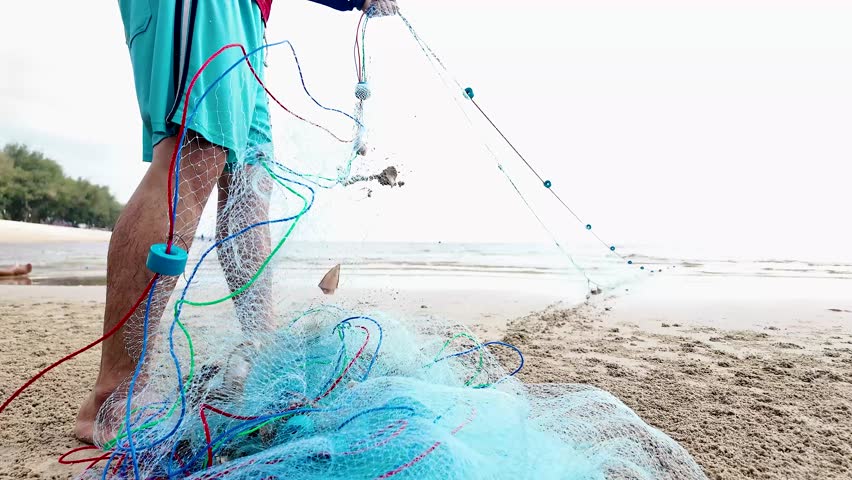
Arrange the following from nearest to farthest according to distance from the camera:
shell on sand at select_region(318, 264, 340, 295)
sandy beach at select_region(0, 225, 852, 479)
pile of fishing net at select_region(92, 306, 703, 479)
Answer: pile of fishing net at select_region(92, 306, 703, 479) < sandy beach at select_region(0, 225, 852, 479) < shell on sand at select_region(318, 264, 340, 295)

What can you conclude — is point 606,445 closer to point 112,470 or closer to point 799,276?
point 112,470

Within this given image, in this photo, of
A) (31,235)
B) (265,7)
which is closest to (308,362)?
(265,7)

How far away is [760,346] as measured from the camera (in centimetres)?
282

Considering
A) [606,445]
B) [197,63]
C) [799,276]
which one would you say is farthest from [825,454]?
[799,276]

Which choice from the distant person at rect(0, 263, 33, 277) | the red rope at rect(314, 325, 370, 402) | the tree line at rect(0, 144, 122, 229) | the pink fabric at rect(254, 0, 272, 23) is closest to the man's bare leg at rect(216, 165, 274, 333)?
the red rope at rect(314, 325, 370, 402)

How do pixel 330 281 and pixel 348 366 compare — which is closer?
pixel 348 366

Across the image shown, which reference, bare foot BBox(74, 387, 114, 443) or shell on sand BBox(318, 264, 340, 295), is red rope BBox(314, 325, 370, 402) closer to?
shell on sand BBox(318, 264, 340, 295)

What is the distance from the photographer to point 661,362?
7.96 feet

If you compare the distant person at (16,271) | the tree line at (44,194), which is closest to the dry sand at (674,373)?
the distant person at (16,271)

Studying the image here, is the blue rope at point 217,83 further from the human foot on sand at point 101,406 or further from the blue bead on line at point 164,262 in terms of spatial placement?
the human foot on sand at point 101,406

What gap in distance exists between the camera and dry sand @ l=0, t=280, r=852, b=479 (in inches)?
57.0

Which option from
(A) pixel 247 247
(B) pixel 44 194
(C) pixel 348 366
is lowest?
(C) pixel 348 366

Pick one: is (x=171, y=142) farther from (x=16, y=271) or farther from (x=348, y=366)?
(x=16, y=271)

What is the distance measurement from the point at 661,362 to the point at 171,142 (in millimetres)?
2290
